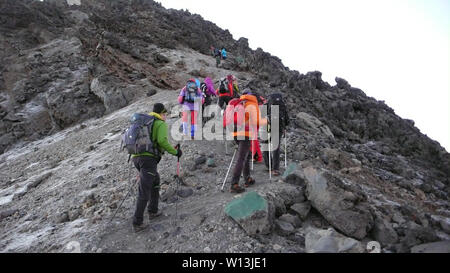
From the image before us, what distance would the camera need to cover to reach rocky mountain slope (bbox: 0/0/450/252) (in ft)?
18.2

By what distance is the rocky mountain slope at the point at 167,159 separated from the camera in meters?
5.54

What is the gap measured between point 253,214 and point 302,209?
129 cm

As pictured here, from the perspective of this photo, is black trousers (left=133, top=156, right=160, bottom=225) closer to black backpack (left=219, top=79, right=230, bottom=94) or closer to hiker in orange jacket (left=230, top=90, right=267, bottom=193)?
hiker in orange jacket (left=230, top=90, right=267, bottom=193)

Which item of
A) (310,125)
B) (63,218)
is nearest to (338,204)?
(63,218)

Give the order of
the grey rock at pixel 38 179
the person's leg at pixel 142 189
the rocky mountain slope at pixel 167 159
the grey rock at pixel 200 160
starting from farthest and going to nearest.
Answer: the grey rock at pixel 38 179, the grey rock at pixel 200 160, the person's leg at pixel 142 189, the rocky mountain slope at pixel 167 159

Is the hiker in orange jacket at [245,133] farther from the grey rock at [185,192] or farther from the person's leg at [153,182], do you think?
the person's leg at [153,182]

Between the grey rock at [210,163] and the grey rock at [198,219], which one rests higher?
the grey rock at [210,163]

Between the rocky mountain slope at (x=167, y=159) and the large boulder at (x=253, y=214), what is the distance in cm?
4

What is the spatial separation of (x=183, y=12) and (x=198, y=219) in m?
55.8

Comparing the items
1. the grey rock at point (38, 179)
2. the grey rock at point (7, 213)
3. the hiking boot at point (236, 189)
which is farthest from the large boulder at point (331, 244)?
the grey rock at point (38, 179)

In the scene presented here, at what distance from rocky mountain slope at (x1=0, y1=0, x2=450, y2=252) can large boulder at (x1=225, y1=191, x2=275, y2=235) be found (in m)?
0.04

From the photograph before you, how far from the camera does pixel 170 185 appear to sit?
26.8 ft

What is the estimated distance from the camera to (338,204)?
564cm

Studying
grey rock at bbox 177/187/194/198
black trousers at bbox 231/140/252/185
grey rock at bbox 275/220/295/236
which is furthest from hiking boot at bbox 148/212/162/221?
grey rock at bbox 275/220/295/236
